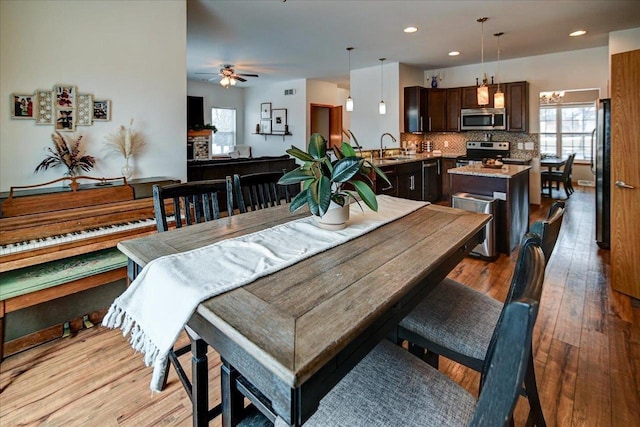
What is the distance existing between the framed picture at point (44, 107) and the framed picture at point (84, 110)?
0.56 feet

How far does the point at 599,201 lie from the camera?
12.7 ft

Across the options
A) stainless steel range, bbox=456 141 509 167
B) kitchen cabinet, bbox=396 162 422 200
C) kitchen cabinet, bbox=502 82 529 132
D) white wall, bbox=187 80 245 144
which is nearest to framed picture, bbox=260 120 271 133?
white wall, bbox=187 80 245 144

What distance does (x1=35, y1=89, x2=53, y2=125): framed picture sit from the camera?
8.25ft

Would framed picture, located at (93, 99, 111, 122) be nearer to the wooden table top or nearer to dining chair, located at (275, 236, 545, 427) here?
the wooden table top

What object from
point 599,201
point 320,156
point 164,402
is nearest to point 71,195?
point 164,402

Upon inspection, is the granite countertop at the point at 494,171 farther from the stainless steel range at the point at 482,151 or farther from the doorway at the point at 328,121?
the doorway at the point at 328,121

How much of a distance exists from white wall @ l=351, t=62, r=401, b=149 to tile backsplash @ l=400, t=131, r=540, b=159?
407 millimetres

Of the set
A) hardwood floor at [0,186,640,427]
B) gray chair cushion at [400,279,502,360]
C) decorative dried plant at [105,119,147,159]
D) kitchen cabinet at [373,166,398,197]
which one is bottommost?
hardwood floor at [0,186,640,427]

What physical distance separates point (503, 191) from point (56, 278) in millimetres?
3846

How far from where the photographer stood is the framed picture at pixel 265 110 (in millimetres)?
9391

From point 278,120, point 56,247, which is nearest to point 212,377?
point 56,247

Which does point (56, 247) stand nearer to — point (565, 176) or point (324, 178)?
point (324, 178)

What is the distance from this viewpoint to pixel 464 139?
716cm

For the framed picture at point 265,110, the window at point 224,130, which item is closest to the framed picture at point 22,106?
the framed picture at point 265,110
